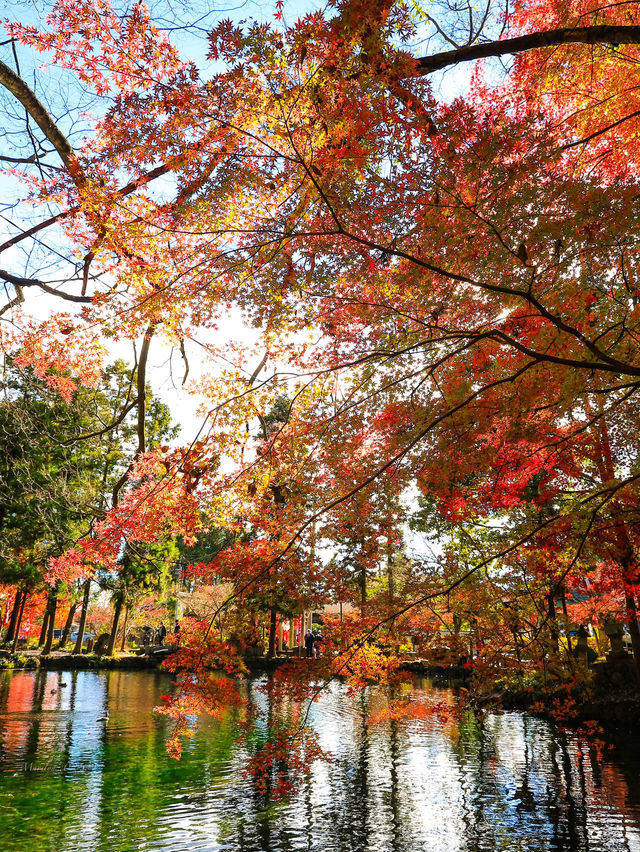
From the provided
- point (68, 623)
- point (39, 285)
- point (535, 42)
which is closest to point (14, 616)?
point (68, 623)

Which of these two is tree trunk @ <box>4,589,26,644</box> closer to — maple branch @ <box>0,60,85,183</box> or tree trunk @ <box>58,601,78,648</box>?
tree trunk @ <box>58,601,78,648</box>

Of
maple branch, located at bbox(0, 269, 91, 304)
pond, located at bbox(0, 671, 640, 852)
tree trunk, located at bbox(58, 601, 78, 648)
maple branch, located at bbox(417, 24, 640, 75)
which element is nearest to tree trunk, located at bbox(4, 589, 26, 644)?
tree trunk, located at bbox(58, 601, 78, 648)

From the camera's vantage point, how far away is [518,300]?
573 centimetres

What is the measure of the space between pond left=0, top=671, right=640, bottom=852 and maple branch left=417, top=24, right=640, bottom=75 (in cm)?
686

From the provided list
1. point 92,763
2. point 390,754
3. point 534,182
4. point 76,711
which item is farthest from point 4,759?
point 534,182

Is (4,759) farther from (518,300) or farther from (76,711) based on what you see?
(518,300)

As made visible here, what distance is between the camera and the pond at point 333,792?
5387 mm

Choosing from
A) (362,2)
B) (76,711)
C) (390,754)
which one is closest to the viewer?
(362,2)

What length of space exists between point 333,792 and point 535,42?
8945 millimetres

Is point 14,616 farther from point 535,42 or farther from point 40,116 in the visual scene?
point 535,42

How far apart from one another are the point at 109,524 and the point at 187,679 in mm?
2607

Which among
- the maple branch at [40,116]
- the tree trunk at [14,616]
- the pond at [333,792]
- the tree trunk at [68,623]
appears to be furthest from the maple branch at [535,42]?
the tree trunk at [68,623]

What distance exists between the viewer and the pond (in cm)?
539

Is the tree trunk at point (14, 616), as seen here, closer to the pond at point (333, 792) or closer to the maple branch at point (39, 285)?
the pond at point (333, 792)
